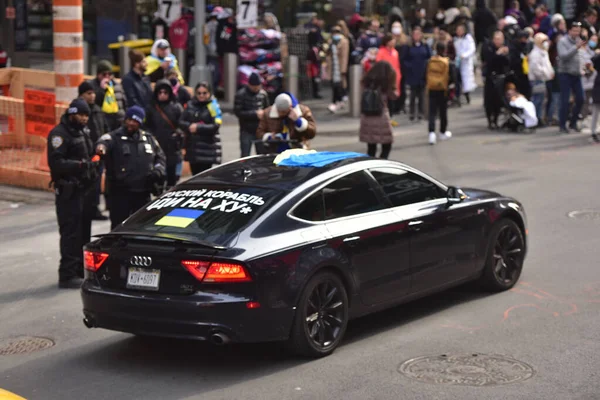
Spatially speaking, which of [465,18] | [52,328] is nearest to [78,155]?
[52,328]

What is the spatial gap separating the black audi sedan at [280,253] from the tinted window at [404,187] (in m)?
0.01

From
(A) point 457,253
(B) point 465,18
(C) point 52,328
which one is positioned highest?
(B) point 465,18

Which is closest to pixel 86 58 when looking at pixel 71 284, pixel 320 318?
pixel 71 284

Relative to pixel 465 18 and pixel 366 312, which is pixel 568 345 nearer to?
pixel 366 312

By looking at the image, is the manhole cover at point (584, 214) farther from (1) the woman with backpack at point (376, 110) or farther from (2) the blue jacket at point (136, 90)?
(2) the blue jacket at point (136, 90)

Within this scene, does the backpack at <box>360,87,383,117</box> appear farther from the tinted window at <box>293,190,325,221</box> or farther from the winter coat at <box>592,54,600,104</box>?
the tinted window at <box>293,190,325,221</box>

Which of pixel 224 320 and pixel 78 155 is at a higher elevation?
pixel 78 155

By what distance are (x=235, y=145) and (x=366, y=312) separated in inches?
436

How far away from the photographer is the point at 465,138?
20781 millimetres

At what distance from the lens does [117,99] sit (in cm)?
1488

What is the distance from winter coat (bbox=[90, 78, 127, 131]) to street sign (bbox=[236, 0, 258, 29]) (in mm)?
8583

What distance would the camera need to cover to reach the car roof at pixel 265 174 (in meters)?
8.62

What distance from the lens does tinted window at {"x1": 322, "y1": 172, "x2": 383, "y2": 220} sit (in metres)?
8.64

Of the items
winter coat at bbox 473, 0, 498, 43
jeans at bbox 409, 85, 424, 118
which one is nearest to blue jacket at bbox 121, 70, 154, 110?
jeans at bbox 409, 85, 424, 118
